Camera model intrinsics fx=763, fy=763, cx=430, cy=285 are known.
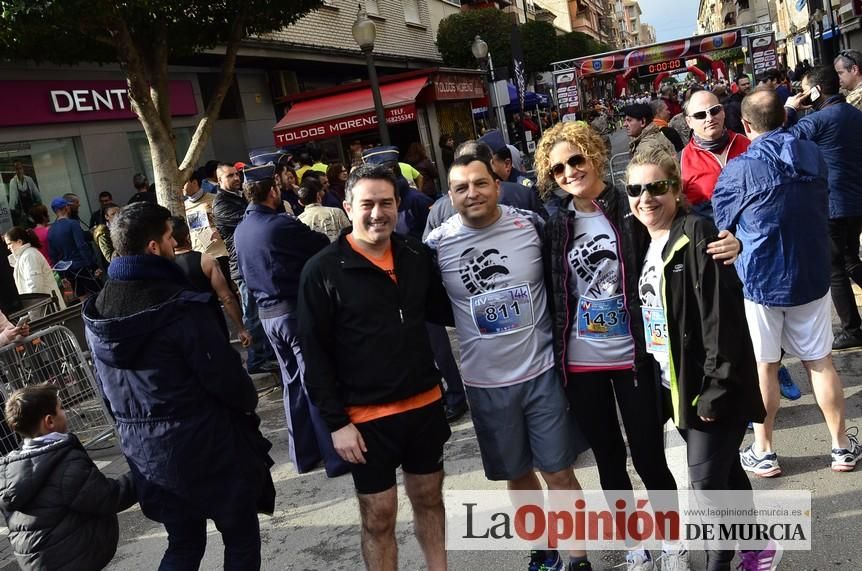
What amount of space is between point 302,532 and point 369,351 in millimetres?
1793

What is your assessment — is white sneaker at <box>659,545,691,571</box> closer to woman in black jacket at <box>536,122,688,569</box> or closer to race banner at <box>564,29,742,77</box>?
woman in black jacket at <box>536,122,688,569</box>

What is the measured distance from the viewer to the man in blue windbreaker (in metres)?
3.67

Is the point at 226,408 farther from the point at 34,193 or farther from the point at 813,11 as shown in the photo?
the point at 813,11

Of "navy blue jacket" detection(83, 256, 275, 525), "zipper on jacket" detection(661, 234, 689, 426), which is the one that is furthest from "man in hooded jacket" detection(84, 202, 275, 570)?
"zipper on jacket" detection(661, 234, 689, 426)

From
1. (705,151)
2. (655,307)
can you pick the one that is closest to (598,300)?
(655,307)

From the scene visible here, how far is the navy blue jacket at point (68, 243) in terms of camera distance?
971cm

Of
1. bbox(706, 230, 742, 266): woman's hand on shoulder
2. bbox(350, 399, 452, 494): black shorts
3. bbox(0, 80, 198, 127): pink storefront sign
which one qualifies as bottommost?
bbox(350, 399, 452, 494): black shorts

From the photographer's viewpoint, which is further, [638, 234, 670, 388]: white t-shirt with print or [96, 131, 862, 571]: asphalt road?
[96, 131, 862, 571]: asphalt road

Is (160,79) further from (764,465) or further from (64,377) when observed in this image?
(764,465)

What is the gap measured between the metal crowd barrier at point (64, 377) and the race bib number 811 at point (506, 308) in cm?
383

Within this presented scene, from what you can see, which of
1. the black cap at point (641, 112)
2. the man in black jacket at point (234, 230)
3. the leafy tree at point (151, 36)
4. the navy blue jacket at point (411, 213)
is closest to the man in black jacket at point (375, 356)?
the navy blue jacket at point (411, 213)

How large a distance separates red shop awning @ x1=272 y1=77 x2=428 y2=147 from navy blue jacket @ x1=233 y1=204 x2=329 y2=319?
10.4 meters

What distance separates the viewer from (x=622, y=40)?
6014 inches

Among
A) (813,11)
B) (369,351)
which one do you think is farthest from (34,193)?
(813,11)
